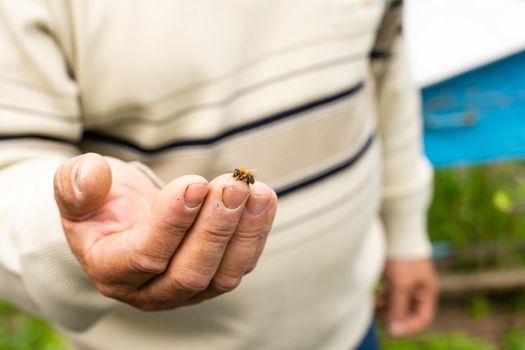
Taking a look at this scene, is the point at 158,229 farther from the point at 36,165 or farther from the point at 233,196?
the point at 36,165

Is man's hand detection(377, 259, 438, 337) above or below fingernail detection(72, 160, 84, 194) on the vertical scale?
below

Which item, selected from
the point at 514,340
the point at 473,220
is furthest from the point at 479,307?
the point at 473,220

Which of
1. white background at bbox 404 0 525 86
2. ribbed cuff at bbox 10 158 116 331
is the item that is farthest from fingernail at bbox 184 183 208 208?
white background at bbox 404 0 525 86

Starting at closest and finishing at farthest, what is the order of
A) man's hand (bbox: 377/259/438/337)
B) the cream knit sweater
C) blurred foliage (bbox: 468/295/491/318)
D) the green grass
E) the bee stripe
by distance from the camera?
the cream knit sweater → the bee stripe → man's hand (bbox: 377/259/438/337) → the green grass → blurred foliage (bbox: 468/295/491/318)

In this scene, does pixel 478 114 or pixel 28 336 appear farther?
pixel 28 336

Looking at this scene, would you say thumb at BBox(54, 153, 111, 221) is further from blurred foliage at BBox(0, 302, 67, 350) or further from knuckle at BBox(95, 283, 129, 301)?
blurred foliage at BBox(0, 302, 67, 350)

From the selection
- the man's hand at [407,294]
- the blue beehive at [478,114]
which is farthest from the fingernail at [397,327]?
the blue beehive at [478,114]
